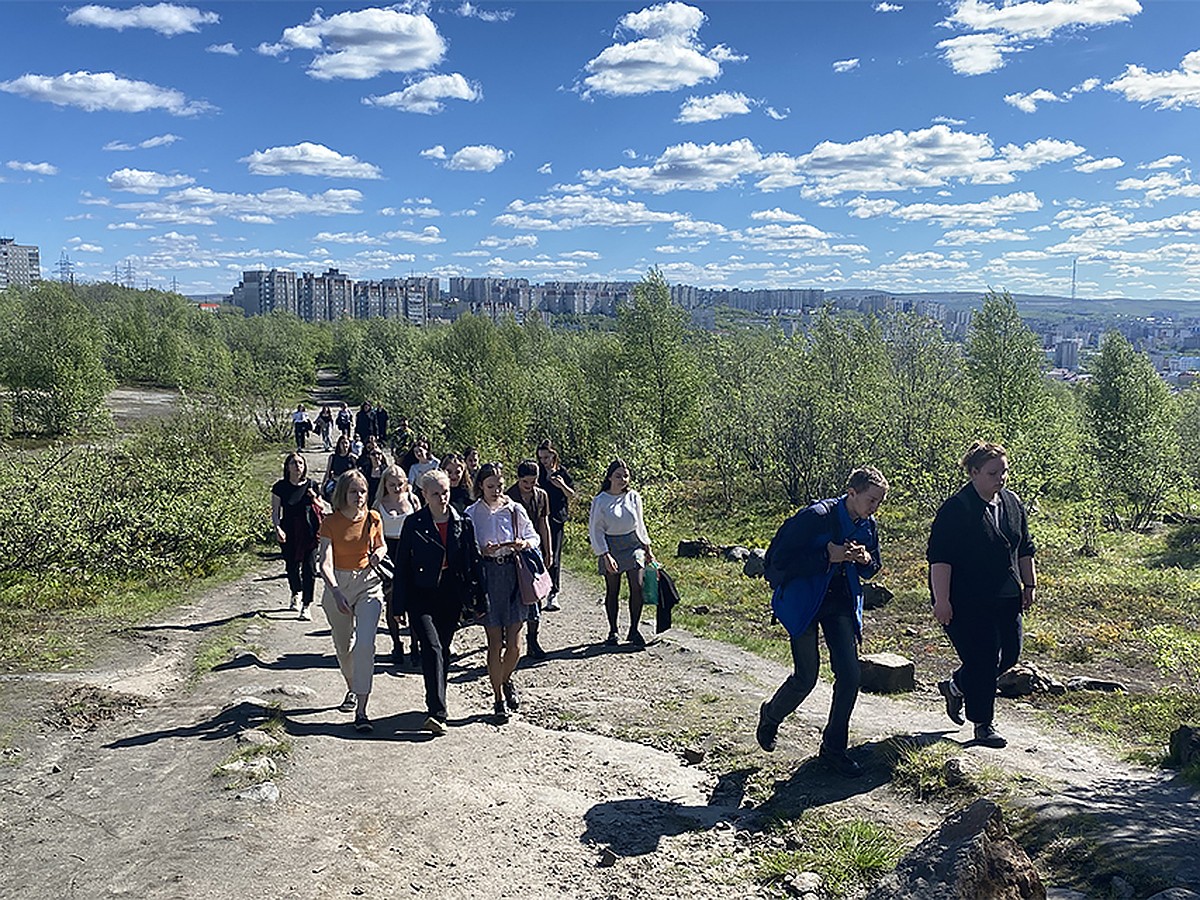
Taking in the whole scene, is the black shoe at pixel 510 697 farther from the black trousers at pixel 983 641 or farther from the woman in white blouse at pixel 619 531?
the black trousers at pixel 983 641

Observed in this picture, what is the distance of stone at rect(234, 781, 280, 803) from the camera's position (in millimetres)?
5246

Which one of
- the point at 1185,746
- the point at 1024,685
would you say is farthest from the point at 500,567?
the point at 1185,746

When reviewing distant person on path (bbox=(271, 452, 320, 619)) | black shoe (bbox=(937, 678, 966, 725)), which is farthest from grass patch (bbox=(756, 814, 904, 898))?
distant person on path (bbox=(271, 452, 320, 619))

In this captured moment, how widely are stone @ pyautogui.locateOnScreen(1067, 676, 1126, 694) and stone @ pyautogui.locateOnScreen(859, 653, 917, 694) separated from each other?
1.39 meters

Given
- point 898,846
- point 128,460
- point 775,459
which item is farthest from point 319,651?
point 775,459

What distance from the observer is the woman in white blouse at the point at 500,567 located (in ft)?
22.5

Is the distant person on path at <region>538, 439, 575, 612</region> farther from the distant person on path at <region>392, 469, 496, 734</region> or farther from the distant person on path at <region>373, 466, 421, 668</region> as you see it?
the distant person on path at <region>392, 469, 496, 734</region>

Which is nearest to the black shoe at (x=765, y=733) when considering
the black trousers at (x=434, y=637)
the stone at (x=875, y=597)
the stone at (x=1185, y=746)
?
the black trousers at (x=434, y=637)

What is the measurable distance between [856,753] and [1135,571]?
44.0 ft

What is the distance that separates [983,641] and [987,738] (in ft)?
2.21

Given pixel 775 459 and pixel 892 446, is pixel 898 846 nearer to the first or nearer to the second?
pixel 892 446

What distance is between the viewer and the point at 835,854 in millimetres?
4715

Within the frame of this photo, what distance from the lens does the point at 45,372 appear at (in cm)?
3766

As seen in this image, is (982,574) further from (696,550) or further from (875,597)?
(696,550)
